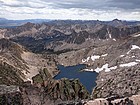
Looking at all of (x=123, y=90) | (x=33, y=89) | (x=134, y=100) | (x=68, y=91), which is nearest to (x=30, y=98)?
(x=33, y=89)

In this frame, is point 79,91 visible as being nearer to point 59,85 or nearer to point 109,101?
point 59,85

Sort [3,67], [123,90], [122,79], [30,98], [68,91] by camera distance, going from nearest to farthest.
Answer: [30,98] < [68,91] < [123,90] < [122,79] < [3,67]

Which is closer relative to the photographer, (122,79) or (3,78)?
(3,78)

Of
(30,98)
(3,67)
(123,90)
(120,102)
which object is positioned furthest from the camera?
(3,67)

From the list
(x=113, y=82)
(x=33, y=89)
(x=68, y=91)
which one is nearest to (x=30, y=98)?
(x=33, y=89)

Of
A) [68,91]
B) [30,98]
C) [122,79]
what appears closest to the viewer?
[30,98]

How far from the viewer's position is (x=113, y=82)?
559 ft

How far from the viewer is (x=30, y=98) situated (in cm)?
7650

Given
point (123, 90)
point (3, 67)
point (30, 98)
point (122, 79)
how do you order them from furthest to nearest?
1. point (3, 67)
2. point (122, 79)
3. point (123, 90)
4. point (30, 98)

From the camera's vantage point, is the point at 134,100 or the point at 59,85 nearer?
the point at 134,100

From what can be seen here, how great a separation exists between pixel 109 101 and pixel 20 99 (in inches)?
860

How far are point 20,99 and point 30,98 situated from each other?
4.73 metres

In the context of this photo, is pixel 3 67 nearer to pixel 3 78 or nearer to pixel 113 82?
pixel 3 78

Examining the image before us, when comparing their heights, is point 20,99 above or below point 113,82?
above
